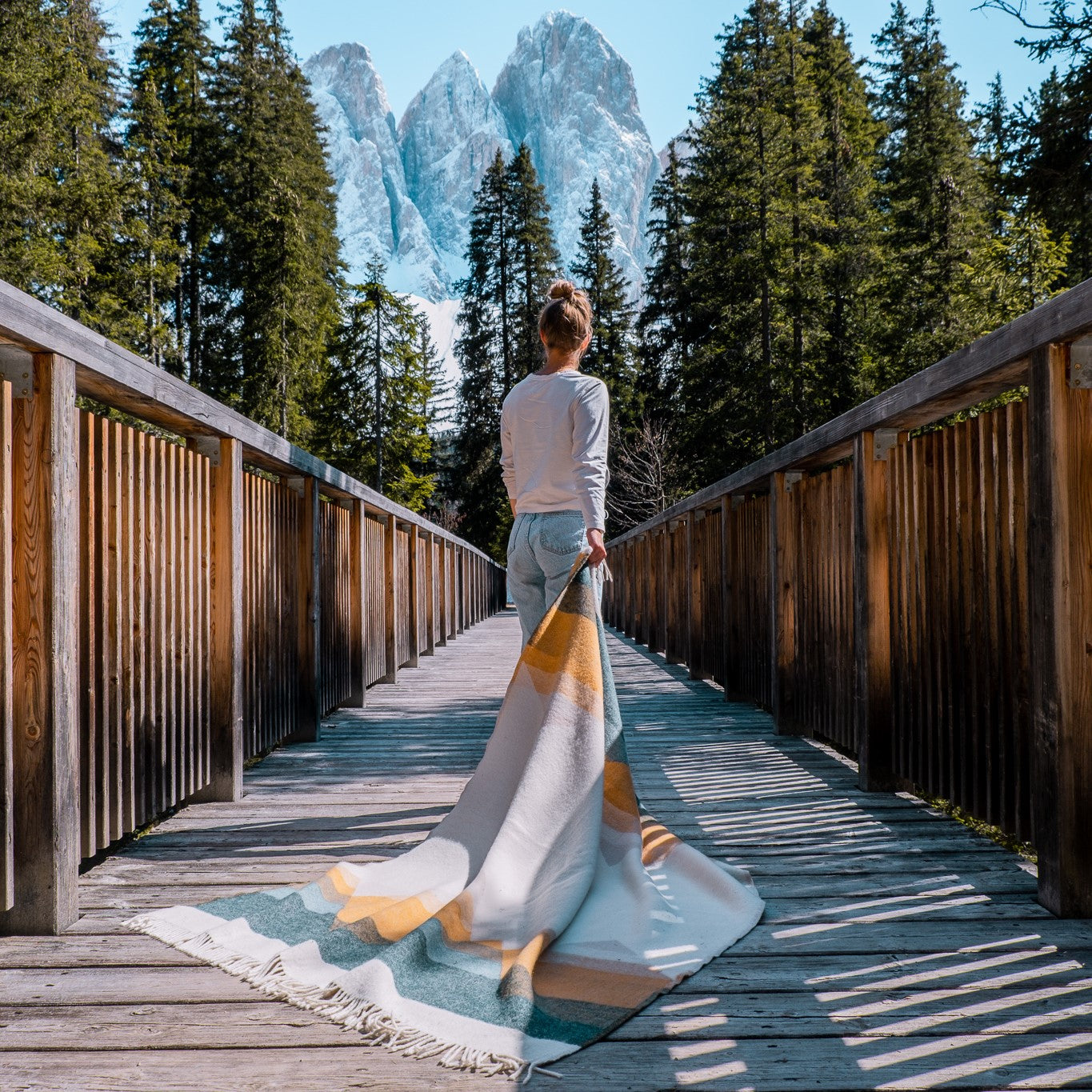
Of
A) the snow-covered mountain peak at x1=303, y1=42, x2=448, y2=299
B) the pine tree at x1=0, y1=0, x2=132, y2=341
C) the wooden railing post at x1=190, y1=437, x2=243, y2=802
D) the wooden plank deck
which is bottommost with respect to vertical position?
the wooden plank deck

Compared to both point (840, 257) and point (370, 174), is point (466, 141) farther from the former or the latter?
point (840, 257)

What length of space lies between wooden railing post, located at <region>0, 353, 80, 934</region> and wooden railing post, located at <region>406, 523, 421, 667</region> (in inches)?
311

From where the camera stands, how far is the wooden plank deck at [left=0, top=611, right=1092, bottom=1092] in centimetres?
177

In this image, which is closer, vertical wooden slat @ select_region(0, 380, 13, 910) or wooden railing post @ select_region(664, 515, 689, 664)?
vertical wooden slat @ select_region(0, 380, 13, 910)

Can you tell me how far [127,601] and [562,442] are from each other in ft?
5.28

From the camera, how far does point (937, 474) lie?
138 inches

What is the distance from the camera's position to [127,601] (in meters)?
3.21

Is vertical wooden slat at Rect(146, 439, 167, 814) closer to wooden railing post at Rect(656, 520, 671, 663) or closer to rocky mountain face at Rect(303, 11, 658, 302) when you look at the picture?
wooden railing post at Rect(656, 520, 671, 663)

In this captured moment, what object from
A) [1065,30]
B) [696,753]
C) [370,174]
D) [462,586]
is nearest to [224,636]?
[696,753]

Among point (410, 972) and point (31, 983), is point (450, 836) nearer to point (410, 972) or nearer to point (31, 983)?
point (410, 972)

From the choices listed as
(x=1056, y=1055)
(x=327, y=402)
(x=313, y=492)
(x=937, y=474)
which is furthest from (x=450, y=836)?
(x=327, y=402)

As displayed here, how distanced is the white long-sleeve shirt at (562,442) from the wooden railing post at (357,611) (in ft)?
13.1

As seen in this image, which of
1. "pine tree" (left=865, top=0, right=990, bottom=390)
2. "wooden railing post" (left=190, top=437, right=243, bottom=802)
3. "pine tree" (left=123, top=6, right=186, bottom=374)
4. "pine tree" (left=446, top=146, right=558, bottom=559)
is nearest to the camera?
"wooden railing post" (left=190, top=437, right=243, bottom=802)

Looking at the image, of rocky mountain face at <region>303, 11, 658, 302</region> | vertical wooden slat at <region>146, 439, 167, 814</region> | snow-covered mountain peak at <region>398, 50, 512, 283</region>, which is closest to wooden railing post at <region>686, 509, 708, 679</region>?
vertical wooden slat at <region>146, 439, 167, 814</region>
